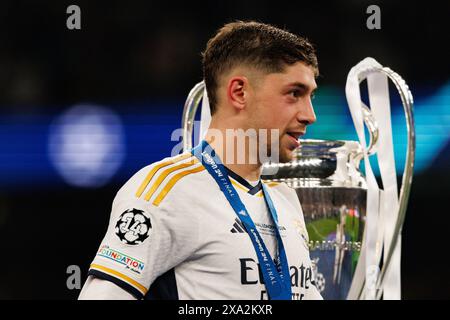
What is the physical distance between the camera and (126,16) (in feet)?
13.0

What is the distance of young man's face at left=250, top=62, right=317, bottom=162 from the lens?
1.84 metres

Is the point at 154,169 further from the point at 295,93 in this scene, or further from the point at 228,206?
the point at 295,93

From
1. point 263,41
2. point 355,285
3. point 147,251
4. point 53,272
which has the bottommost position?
point 53,272

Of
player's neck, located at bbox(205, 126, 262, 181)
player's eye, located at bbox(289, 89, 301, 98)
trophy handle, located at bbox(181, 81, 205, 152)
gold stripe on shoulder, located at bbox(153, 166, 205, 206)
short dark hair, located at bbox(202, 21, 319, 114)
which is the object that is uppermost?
short dark hair, located at bbox(202, 21, 319, 114)

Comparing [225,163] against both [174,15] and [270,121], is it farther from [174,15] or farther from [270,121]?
[174,15]

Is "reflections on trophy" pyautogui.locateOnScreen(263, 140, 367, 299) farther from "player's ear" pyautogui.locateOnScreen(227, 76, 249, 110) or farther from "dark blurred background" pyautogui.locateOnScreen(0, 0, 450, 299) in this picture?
"dark blurred background" pyautogui.locateOnScreen(0, 0, 450, 299)

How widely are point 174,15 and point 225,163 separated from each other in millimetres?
2268

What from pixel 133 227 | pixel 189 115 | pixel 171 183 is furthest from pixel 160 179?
pixel 189 115

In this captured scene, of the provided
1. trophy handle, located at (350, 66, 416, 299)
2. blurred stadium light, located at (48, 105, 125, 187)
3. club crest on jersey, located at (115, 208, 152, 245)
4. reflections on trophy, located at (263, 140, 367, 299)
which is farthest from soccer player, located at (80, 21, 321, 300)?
blurred stadium light, located at (48, 105, 125, 187)

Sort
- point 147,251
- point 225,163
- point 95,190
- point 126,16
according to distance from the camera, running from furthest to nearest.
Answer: point 126,16, point 95,190, point 225,163, point 147,251

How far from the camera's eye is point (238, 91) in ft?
6.17

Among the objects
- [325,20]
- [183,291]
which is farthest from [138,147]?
[183,291]

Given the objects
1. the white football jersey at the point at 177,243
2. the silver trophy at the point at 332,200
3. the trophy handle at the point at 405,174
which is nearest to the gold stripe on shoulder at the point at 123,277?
the white football jersey at the point at 177,243

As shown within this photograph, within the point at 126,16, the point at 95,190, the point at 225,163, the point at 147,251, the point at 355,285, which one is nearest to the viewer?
the point at 147,251
